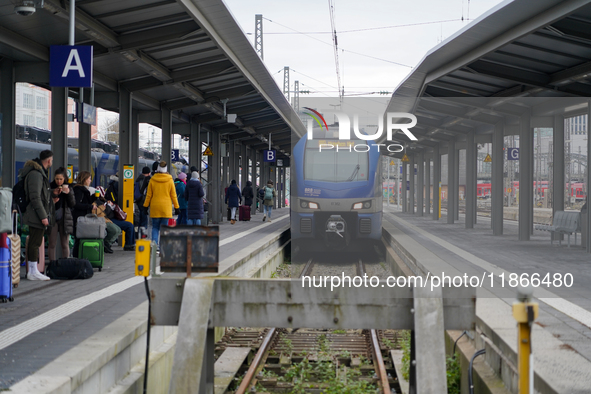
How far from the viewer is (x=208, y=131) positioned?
23.0 m

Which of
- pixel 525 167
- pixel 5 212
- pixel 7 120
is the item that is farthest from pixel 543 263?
pixel 7 120

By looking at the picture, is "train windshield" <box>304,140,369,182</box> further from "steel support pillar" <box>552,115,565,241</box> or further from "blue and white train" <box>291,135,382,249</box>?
"steel support pillar" <box>552,115,565,241</box>

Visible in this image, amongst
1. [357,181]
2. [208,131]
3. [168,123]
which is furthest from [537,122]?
[208,131]

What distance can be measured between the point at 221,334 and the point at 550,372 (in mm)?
5537

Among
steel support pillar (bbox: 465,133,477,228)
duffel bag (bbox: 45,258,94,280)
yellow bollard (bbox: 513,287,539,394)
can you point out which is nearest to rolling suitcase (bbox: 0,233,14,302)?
duffel bag (bbox: 45,258,94,280)

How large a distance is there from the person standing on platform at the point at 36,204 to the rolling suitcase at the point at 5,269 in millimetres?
1284

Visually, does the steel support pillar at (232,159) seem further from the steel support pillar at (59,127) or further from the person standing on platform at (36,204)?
the person standing on platform at (36,204)

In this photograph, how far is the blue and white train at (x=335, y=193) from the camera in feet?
47.3

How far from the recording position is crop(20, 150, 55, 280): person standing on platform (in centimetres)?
851

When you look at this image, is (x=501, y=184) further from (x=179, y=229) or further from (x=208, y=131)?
(x=179, y=229)

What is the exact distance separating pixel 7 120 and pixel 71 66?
8.22ft

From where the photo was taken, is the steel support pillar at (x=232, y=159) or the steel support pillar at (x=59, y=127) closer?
the steel support pillar at (x=59, y=127)

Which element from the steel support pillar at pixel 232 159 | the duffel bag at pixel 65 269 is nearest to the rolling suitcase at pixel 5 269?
the duffel bag at pixel 65 269

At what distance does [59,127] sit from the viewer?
10.9 m
